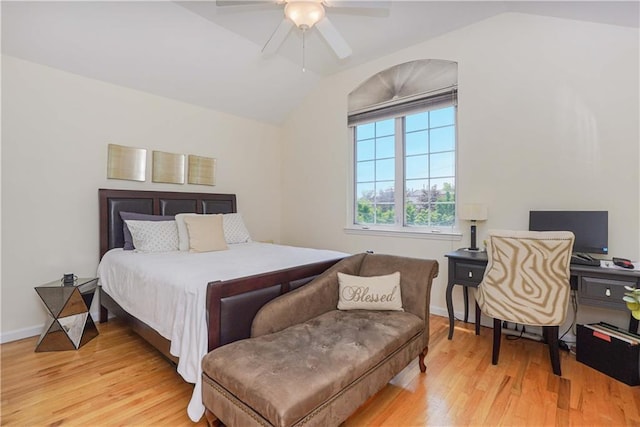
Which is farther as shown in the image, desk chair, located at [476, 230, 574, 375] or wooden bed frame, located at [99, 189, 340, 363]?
desk chair, located at [476, 230, 574, 375]

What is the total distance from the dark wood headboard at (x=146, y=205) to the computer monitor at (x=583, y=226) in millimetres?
3446

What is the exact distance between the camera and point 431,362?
7.72ft

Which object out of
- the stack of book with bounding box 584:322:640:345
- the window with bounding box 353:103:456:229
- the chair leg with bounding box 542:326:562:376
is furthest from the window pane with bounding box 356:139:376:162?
the stack of book with bounding box 584:322:640:345

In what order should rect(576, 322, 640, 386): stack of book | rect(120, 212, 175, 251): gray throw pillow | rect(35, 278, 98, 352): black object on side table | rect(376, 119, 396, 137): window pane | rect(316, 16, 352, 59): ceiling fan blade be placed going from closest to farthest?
rect(576, 322, 640, 386): stack of book → rect(316, 16, 352, 59): ceiling fan blade → rect(35, 278, 98, 352): black object on side table → rect(120, 212, 175, 251): gray throw pillow → rect(376, 119, 396, 137): window pane

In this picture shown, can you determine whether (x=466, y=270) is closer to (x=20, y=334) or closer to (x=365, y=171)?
(x=365, y=171)


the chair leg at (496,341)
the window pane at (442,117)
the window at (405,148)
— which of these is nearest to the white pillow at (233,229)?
the window at (405,148)

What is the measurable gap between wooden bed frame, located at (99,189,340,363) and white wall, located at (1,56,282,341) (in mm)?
143

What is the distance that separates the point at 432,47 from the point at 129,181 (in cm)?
357

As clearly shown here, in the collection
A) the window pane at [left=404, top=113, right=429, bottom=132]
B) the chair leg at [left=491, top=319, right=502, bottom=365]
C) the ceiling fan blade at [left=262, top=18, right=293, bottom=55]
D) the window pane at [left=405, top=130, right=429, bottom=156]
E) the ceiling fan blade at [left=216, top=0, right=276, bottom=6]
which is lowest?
the chair leg at [left=491, top=319, right=502, bottom=365]

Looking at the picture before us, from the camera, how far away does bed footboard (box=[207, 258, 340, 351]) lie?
1.69m

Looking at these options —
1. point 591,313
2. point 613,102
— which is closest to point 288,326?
point 591,313

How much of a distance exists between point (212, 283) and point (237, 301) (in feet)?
0.62

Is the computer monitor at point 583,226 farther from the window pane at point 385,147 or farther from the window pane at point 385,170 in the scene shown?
the window pane at point 385,147

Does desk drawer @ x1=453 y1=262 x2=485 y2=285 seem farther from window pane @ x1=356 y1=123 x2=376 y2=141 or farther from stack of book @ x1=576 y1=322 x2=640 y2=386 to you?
window pane @ x1=356 y1=123 x2=376 y2=141
